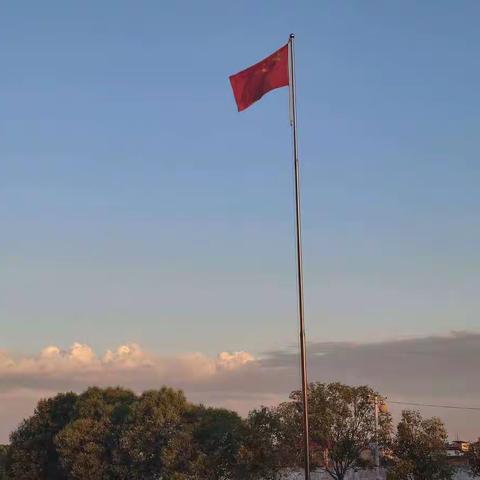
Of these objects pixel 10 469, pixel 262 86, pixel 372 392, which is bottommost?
pixel 10 469

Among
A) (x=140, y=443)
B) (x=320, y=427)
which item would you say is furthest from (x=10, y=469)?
(x=320, y=427)

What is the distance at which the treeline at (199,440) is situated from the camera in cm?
6412

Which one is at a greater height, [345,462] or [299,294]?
[299,294]

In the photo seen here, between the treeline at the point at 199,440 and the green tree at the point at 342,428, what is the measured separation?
0.24 ft

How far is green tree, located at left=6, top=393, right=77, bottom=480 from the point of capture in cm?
8250

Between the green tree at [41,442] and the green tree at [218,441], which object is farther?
the green tree at [41,442]

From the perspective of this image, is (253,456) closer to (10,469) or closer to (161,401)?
(161,401)

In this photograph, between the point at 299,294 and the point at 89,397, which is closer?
the point at 299,294

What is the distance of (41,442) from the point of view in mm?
84562

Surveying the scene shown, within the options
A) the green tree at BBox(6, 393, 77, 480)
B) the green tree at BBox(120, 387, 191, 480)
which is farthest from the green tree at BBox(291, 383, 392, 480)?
the green tree at BBox(6, 393, 77, 480)

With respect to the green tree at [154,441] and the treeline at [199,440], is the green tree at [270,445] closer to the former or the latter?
the treeline at [199,440]

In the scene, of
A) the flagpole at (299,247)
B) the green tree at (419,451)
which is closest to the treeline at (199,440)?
Answer: the green tree at (419,451)

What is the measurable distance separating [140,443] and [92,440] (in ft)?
19.1

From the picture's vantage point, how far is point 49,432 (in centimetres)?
8506
